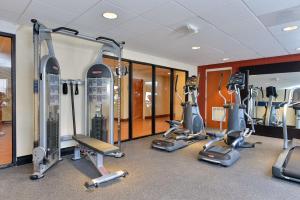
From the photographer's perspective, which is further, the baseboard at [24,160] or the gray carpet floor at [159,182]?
the baseboard at [24,160]

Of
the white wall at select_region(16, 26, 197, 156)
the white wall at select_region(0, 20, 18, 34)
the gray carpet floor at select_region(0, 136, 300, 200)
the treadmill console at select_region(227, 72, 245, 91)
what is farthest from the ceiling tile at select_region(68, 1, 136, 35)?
the treadmill console at select_region(227, 72, 245, 91)

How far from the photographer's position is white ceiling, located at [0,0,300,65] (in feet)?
8.31

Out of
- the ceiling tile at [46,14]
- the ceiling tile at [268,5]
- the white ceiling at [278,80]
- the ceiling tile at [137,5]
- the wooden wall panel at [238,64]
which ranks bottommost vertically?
the white ceiling at [278,80]

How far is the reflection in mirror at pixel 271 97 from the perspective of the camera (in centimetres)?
546

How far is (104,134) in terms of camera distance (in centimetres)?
394

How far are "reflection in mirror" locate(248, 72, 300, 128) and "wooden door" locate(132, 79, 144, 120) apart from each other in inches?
127

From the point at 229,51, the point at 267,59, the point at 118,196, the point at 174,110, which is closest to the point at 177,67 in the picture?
the point at 174,110

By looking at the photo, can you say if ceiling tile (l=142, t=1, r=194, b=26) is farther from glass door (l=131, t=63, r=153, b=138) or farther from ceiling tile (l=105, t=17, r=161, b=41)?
glass door (l=131, t=63, r=153, b=138)

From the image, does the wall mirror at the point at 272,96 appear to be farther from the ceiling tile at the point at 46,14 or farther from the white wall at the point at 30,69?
the ceiling tile at the point at 46,14

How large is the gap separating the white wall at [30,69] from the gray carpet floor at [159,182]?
24.2 inches

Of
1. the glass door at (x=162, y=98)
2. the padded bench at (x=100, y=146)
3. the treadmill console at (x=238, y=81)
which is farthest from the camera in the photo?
the glass door at (x=162, y=98)

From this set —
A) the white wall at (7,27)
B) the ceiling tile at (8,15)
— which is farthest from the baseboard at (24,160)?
the ceiling tile at (8,15)

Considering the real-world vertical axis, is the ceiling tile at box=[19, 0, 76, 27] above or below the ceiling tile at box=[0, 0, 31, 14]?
above

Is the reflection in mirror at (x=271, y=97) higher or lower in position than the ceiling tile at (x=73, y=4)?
lower
